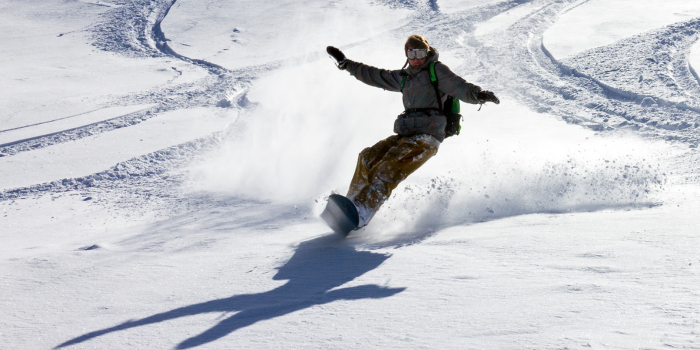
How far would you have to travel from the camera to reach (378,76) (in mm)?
5527

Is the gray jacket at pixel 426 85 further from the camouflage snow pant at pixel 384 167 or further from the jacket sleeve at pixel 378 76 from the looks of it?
the camouflage snow pant at pixel 384 167

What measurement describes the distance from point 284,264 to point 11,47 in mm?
12818

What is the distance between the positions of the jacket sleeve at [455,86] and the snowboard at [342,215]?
4.17ft

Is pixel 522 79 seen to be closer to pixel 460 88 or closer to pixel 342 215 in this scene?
pixel 460 88

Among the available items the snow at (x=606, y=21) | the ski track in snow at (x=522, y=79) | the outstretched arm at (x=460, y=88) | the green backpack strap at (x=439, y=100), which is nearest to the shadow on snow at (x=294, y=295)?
the outstretched arm at (x=460, y=88)

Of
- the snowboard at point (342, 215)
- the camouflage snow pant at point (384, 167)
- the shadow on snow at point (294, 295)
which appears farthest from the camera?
the camouflage snow pant at point (384, 167)

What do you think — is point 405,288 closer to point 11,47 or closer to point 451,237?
point 451,237

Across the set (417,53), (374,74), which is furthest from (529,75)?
(417,53)

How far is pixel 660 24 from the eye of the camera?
1191 cm

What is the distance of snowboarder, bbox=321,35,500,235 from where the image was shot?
15.5 feet

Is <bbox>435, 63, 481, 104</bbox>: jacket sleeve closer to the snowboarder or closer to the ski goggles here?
the snowboarder

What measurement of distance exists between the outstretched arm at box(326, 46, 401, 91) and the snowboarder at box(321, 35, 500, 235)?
0.15 ft

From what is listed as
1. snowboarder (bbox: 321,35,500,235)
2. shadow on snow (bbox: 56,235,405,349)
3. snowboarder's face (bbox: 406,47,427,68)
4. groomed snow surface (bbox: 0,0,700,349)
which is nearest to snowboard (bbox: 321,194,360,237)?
snowboarder (bbox: 321,35,500,235)

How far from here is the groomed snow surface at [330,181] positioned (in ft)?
8.54
